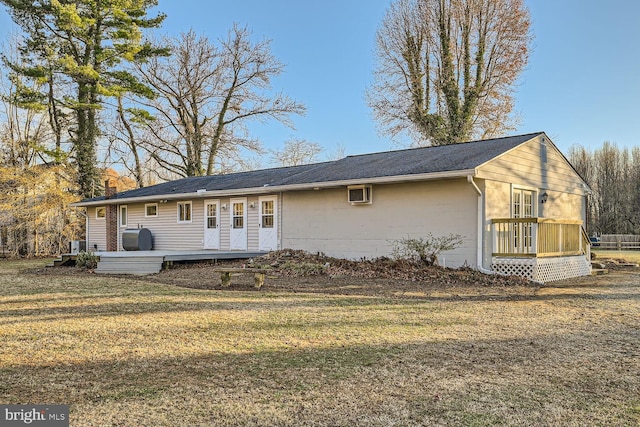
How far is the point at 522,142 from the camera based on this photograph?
12625mm

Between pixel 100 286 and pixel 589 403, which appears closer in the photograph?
pixel 589 403

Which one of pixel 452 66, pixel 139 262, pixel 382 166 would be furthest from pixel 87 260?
pixel 452 66

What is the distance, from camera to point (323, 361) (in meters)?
4.36

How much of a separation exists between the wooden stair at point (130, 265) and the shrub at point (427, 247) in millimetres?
6738

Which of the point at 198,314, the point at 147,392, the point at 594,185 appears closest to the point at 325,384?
the point at 147,392

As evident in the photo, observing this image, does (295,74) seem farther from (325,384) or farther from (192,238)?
(325,384)

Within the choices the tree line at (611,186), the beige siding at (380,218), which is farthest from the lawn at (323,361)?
the tree line at (611,186)

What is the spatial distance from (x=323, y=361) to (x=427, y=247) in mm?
7741

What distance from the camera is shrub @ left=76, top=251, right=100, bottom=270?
14344mm

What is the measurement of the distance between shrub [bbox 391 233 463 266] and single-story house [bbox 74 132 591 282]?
160mm

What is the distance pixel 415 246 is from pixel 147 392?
28.9ft

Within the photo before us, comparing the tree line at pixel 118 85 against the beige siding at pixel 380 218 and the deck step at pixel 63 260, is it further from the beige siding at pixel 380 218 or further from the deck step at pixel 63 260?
the beige siding at pixel 380 218

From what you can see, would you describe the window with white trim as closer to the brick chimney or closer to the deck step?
the brick chimney

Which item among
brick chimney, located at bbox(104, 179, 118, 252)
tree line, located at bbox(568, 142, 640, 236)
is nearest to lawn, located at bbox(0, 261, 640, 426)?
brick chimney, located at bbox(104, 179, 118, 252)
